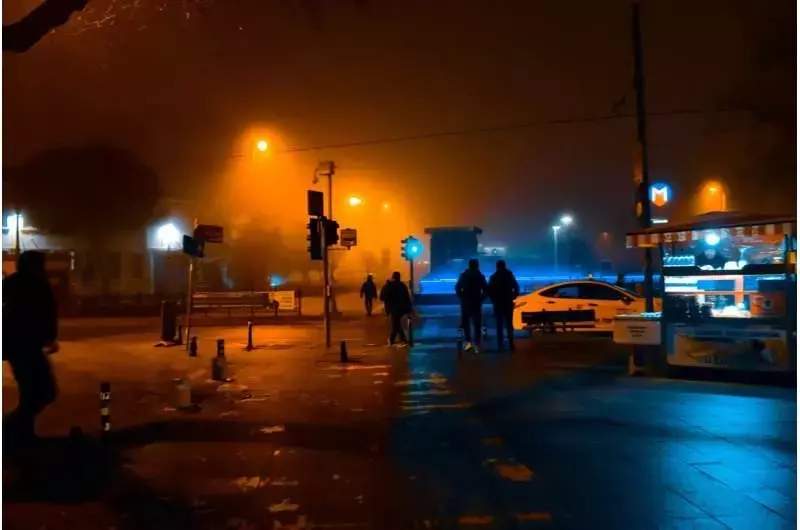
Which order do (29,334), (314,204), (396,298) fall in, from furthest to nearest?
1. (396,298)
2. (314,204)
3. (29,334)

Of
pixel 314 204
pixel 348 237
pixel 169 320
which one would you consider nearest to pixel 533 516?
pixel 314 204

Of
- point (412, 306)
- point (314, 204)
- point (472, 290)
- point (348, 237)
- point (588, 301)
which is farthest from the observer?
point (348, 237)

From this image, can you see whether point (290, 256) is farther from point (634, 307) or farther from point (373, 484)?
point (373, 484)

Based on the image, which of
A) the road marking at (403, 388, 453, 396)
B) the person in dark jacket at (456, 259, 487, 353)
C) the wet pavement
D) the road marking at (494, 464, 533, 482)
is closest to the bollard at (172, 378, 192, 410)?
the wet pavement

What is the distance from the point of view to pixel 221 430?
29.2 feet

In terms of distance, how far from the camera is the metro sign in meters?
18.1

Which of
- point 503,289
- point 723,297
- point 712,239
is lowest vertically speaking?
point 723,297

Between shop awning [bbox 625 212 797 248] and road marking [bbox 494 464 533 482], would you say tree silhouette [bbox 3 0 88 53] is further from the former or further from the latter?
shop awning [bbox 625 212 797 248]

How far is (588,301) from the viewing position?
21.1m

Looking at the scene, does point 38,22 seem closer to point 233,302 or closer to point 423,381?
point 423,381

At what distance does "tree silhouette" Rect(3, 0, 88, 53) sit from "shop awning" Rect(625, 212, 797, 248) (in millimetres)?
8268

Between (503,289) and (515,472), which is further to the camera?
(503,289)

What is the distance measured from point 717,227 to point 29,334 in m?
8.76

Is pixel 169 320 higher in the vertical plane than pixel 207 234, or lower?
lower
